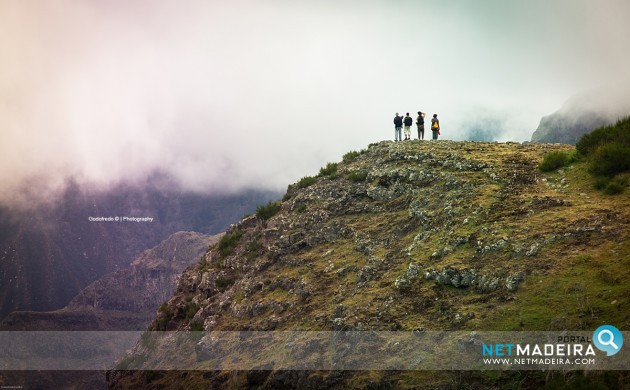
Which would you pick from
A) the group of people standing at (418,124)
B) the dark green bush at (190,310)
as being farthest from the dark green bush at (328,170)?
the dark green bush at (190,310)

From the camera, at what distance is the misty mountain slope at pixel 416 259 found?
22359 millimetres

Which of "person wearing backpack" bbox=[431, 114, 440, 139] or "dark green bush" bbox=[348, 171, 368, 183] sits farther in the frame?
"person wearing backpack" bbox=[431, 114, 440, 139]

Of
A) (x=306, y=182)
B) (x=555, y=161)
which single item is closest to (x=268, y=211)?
(x=306, y=182)

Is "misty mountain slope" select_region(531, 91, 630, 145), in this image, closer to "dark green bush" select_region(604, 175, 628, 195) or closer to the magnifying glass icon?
"dark green bush" select_region(604, 175, 628, 195)

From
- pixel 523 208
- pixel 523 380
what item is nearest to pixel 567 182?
pixel 523 208

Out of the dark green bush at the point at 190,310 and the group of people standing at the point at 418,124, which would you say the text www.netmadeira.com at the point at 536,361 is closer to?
Result: the dark green bush at the point at 190,310

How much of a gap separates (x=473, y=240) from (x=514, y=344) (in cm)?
776

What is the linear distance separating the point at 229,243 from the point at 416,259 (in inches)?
783

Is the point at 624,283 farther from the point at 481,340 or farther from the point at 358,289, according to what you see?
the point at 358,289

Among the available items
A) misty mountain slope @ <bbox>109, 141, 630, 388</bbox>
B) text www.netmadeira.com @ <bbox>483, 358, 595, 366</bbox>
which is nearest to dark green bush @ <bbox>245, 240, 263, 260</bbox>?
misty mountain slope @ <bbox>109, 141, 630, 388</bbox>

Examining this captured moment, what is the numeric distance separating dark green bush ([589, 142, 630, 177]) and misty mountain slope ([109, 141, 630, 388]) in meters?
0.89

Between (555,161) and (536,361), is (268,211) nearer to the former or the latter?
(555,161)

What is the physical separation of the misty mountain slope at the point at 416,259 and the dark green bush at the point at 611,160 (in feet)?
2.93

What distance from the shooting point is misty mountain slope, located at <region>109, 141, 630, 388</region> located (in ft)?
73.4
